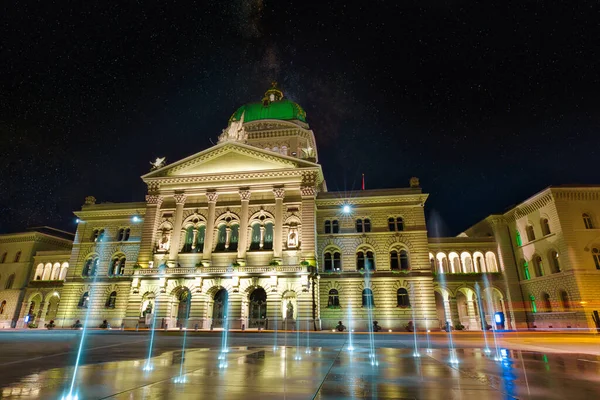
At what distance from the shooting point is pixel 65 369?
8.24 meters

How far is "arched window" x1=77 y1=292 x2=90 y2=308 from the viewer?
40.2m

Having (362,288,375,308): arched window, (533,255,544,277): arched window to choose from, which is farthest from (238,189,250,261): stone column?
(533,255,544,277): arched window

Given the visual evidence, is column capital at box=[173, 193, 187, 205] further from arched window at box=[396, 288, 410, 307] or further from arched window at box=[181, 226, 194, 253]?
arched window at box=[396, 288, 410, 307]

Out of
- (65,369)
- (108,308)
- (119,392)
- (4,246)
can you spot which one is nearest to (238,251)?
(108,308)

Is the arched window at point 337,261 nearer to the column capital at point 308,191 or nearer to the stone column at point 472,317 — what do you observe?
the column capital at point 308,191

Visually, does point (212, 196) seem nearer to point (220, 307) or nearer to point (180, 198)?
point (180, 198)

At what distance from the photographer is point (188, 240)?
124ft

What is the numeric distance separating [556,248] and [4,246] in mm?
70755

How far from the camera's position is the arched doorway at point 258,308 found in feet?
109

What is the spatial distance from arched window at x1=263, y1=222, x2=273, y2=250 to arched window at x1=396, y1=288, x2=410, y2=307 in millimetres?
14230

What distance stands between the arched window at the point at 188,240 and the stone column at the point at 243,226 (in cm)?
607

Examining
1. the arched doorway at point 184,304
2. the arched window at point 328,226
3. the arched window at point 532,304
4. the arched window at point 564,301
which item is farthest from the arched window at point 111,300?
the arched window at point 564,301

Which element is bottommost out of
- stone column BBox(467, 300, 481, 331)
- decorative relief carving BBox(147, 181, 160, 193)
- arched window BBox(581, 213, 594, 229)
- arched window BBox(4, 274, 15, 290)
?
stone column BBox(467, 300, 481, 331)

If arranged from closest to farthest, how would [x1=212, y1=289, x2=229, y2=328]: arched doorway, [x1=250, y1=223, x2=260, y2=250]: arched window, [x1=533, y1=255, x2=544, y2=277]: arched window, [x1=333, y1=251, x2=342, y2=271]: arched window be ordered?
[x1=212, y1=289, x2=229, y2=328]: arched doorway
[x1=250, y1=223, x2=260, y2=250]: arched window
[x1=533, y1=255, x2=544, y2=277]: arched window
[x1=333, y1=251, x2=342, y2=271]: arched window
